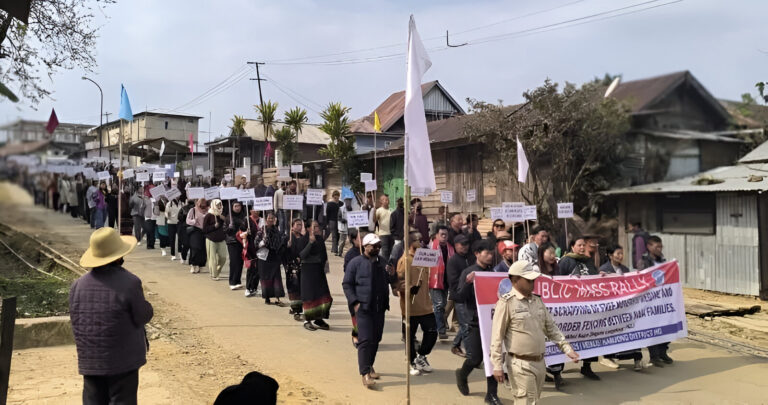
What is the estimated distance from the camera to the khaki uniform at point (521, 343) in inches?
205

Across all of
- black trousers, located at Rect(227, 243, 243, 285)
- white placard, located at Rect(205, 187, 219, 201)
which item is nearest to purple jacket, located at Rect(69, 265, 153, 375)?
black trousers, located at Rect(227, 243, 243, 285)

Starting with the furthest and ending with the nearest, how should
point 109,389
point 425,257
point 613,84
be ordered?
point 425,257 → point 613,84 → point 109,389

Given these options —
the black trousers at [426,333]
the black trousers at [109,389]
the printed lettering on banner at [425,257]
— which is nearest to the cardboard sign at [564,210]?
the black trousers at [426,333]

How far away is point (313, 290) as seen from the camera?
9422 millimetres

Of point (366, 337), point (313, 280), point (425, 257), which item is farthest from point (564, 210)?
point (366, 337)

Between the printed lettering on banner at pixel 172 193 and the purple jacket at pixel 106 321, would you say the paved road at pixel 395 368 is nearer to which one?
the purple jacket at pixel 106 321

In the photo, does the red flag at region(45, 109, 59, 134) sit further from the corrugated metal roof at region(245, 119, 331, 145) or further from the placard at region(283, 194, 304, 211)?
the corrugated metal roof at region(245, 119, 331, 145)

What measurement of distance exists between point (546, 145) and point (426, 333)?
10620mm

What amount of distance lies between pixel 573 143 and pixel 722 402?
9783mm

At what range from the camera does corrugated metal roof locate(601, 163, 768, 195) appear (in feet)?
46.1

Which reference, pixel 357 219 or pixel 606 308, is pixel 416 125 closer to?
pixel 606 308

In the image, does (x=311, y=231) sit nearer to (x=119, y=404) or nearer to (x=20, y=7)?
(x=119, y=404)

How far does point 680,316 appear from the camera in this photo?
28.0 feet

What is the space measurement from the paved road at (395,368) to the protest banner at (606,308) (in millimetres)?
464
